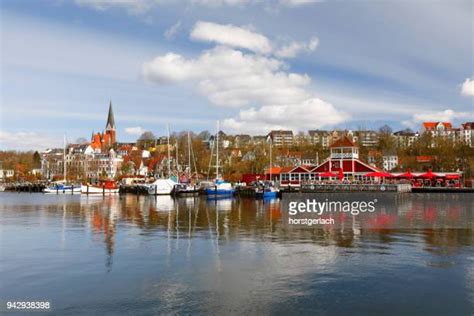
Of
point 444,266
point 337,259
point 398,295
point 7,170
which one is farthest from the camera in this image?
point 7,170

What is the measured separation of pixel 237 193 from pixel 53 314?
6655 cm

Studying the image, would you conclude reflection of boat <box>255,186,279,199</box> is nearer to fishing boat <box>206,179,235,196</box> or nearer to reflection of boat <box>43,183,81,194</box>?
fishing boat <box>206,179,235,196</box>

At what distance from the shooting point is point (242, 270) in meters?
16.2

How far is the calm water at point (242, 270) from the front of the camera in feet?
41.0

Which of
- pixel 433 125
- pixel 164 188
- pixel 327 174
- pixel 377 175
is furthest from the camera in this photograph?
pixel 433 125

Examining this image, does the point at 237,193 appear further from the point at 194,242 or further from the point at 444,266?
the point at 444,266

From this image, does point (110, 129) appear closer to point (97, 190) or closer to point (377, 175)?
point (97, 190)

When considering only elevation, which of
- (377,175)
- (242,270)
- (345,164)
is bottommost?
(242,270)

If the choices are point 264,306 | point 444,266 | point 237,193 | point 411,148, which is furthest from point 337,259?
point 411,148

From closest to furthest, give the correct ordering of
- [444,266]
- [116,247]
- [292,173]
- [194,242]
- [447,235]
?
[444,266]
[116,247]
[194,242]
[447,235]
[292,173]

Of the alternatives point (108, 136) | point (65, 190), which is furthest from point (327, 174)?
point (108, 136)

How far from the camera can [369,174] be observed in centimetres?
7894

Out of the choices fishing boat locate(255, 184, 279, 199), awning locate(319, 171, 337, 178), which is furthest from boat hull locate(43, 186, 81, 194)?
awning locate(319, 171, 337, 178)

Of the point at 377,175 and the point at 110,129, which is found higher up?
the point at 110,129
